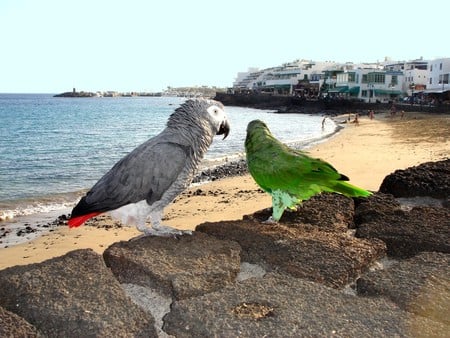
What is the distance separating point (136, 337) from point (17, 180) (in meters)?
20.2

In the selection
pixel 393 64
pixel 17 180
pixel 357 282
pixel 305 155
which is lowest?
pixel 17 180

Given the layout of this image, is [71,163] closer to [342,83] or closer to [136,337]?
[136,337]

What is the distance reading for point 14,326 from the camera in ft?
5.51

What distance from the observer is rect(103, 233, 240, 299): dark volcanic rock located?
216 centimetres

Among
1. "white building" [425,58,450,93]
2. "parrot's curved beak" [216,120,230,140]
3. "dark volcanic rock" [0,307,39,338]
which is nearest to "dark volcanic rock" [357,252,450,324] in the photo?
"dark volcanic rock" [0,307,39,338]

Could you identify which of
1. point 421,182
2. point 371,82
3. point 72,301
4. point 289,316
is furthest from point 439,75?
point 72,301

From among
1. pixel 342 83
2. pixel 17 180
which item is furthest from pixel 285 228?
pixel 342 83

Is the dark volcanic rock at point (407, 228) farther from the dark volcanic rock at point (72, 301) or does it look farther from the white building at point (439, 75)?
the white building at point (439, 75)

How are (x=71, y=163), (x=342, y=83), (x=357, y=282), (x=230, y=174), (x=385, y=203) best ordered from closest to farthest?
(x=357, y=282)
(x=385, y=203)
(x=230, y=174)
(x=71, y=163)
(x=342, y=83)

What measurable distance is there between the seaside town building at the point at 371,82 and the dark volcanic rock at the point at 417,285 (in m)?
65.0

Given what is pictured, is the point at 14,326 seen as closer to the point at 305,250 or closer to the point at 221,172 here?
the point at 305,250

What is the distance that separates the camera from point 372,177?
593 inches

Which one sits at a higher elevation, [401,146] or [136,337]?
[136,337]

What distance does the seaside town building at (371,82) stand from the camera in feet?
213
